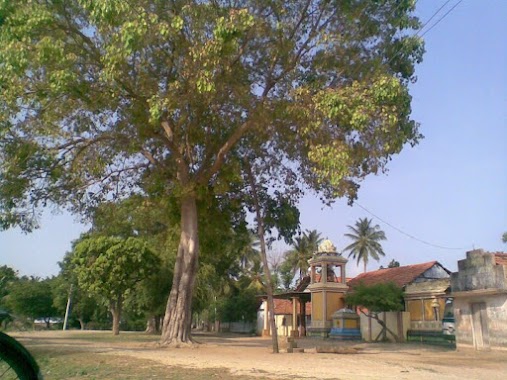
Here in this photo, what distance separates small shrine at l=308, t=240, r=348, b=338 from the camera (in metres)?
38.4

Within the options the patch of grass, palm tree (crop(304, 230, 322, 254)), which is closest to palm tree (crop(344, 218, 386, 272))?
palm tree (crop(304, 230, 322, 254))

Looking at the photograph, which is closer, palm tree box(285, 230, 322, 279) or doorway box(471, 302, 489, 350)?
doorway box(471, 302, 489, 350)

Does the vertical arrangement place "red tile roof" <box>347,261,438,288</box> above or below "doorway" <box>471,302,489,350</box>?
above

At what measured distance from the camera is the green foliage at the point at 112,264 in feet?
122

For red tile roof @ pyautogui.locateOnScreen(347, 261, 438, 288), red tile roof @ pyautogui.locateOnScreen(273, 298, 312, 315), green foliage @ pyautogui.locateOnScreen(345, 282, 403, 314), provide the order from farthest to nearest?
red tile roof @ pyautogui.locateOnScreen(273, 298, 312, 315), red tile roof @ pyautogui.locateOnScreen(347, 261, 438, 288), green foliage @ pyautogui.locateOnScreen(345, 282, 403, 314)

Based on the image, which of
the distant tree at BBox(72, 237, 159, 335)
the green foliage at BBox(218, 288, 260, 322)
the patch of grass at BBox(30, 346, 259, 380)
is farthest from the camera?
the green foliage at BBox(218, 288, 260, 322)

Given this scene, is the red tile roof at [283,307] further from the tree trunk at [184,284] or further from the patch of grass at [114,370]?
the patch of grass at [114,370]

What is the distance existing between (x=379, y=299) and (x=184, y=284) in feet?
53.7

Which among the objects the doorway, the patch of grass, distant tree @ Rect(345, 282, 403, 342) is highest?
distant tree @ Rect(345, 282, 403, 342)

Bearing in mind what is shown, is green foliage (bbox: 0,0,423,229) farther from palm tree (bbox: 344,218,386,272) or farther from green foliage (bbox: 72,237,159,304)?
palm tree (bbox: 344,218,386,272)

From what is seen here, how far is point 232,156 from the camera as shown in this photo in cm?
2241

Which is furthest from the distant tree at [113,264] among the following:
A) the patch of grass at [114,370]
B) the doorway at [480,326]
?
the doorway at [480,326]

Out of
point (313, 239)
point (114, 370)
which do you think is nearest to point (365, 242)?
point (313, 239)

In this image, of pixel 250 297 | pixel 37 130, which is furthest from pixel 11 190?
pixel 250 297
